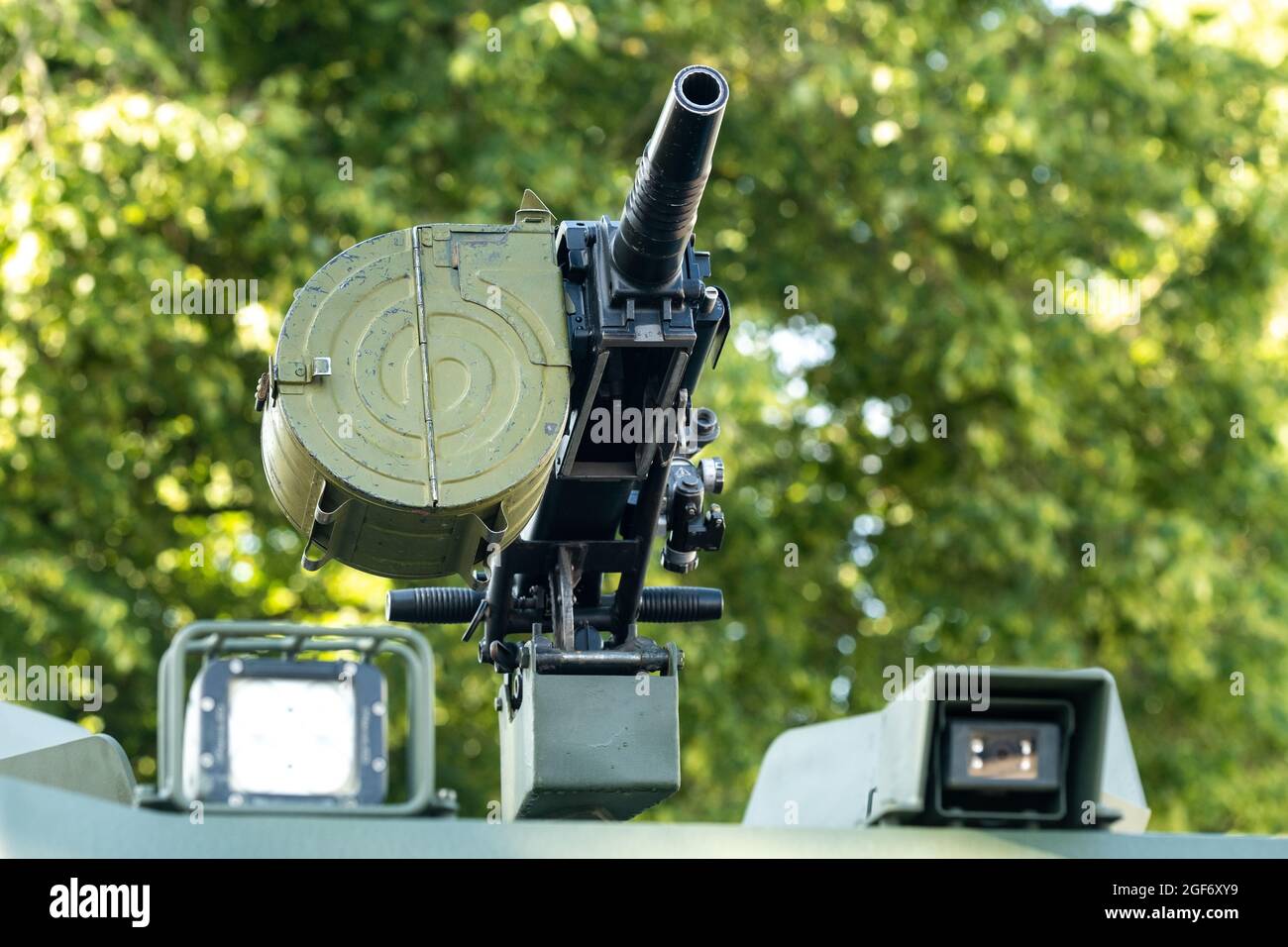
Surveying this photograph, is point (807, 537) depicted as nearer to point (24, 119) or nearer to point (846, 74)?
point (846, 74)

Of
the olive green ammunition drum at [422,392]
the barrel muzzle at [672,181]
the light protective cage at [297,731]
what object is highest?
the barrel muzzle at [672,181]

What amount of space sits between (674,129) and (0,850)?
1694 mm

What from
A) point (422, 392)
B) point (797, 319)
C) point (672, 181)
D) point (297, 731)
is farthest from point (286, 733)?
point (797, 319)

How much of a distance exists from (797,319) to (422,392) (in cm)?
959

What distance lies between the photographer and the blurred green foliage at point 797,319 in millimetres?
Answer: 10539

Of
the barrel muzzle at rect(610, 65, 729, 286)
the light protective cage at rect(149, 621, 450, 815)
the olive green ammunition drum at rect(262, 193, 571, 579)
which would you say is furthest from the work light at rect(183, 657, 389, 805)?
the barrel muzzle at rect(610, 65, 729, 286)

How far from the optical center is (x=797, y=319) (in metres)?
13.2

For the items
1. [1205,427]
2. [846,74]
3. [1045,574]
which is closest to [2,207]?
[846,74]

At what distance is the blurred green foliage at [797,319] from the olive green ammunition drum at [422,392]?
6585 millimetres

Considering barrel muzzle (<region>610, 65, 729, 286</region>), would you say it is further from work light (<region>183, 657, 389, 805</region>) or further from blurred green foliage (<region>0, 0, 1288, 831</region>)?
→ blurred green foliage (<region>0, 0, 1288, 831</region>)

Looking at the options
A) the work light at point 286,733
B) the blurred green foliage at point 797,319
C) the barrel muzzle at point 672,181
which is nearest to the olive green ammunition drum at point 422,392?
the barrel muzzle at point 672,181

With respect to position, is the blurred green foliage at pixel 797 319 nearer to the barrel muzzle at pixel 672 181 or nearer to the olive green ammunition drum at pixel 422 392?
the olive green ammunition drum at pixel 422 392

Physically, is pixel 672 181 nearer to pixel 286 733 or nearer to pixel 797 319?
pixel 286 733
